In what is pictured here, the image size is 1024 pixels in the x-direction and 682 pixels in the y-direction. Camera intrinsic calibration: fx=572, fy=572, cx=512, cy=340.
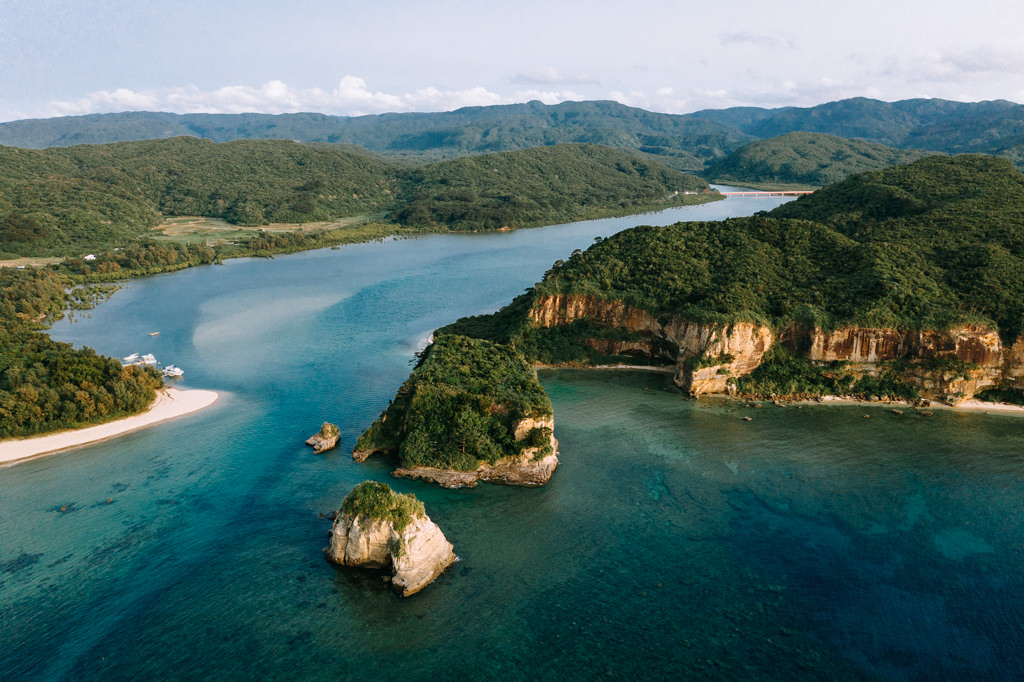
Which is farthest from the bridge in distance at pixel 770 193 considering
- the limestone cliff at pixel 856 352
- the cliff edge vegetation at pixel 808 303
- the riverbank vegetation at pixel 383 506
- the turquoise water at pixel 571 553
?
the riverbank vegetation at pixel 383 506

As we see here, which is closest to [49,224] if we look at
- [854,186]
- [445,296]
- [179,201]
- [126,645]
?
[179,201]

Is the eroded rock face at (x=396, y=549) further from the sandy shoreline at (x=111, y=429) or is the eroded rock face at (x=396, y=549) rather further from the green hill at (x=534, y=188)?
the green hill at (x=534, y=188)

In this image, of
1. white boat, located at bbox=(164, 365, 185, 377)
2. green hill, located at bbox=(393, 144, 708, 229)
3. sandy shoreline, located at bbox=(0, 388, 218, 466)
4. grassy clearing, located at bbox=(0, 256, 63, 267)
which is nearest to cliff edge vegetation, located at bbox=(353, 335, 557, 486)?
sandy shoreline, located at bbox=(0, 388, 218, 466)

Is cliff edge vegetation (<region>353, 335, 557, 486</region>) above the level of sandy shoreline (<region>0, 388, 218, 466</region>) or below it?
above

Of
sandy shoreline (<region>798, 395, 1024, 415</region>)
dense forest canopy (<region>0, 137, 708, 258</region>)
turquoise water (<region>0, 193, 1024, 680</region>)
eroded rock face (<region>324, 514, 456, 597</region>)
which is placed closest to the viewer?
turquoise water (<region>0, 193, 1024, 680</region>)

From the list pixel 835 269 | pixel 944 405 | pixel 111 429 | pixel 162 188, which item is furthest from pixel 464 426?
pixel 162 188

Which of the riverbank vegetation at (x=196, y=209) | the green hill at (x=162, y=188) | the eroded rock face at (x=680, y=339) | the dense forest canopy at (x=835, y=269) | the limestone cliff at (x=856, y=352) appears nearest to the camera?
the limestone cliff at (x=856, y=352)

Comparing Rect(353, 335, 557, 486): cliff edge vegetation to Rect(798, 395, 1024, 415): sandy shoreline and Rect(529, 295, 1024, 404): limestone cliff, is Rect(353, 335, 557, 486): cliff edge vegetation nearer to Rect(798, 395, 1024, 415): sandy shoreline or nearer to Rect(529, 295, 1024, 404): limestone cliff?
Rect(529, 295, 1024, 404): limestone cliff

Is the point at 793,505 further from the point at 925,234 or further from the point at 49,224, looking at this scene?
the point at 49,224
